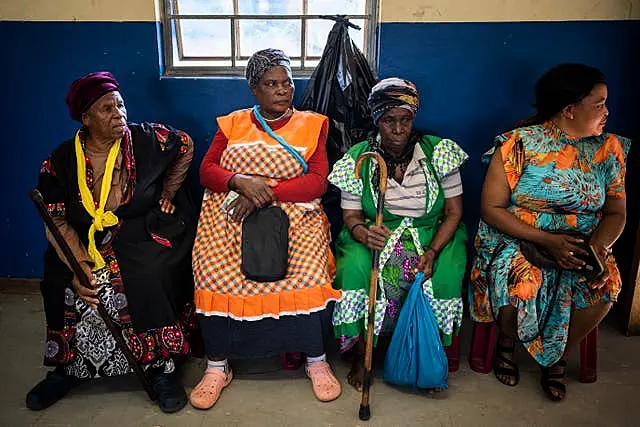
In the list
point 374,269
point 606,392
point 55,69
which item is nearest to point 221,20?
point 55,69

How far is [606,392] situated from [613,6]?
2.02 m

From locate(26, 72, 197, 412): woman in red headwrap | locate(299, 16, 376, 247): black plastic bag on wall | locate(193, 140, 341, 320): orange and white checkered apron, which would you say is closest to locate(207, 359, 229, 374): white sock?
locate(26, 72, 197, 412): woman in red headwrap

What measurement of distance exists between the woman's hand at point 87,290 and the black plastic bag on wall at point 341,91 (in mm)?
1350

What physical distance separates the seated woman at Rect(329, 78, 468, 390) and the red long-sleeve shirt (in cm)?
11

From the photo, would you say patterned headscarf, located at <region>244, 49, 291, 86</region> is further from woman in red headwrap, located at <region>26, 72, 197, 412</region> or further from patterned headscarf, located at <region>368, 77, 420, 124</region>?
woman in red headwrap, located at <region>26, 72, 197, 412</region>

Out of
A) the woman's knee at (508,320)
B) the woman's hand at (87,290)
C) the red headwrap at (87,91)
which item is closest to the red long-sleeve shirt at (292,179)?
the red headwrap at (87,91)

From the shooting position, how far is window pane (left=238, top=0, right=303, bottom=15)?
335 centimetres

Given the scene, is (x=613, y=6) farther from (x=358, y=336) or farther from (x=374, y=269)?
(x=358, y=336)

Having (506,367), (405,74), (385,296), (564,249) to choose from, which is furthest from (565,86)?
(506,367)

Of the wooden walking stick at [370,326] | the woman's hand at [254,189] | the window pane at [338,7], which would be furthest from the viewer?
the window pane at [338,7]

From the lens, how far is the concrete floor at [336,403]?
252cm

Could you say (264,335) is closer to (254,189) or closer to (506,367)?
(254,189)

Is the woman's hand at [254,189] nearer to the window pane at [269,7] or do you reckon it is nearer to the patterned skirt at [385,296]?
the patterned skirt at [385,296]

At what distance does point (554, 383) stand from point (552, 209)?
82 centimetres
